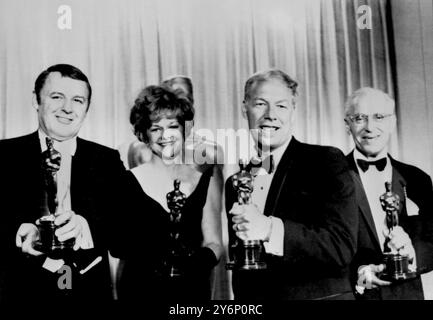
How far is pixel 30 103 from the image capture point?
2.60 metres

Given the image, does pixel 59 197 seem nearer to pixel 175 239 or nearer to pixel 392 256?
pixel 175 239

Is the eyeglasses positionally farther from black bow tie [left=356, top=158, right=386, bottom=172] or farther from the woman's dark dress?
the woman's dark dress

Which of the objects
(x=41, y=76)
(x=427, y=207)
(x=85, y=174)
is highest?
(x=41, y=76)

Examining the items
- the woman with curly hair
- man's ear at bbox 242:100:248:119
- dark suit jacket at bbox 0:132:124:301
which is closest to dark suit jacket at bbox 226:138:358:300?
the woman with curly hair

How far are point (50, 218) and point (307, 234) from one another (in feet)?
3.52

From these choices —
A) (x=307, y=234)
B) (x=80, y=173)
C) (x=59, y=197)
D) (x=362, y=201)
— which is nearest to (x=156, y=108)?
(x=80, y=173)

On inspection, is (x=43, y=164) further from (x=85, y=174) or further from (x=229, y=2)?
(x=229, y=2)

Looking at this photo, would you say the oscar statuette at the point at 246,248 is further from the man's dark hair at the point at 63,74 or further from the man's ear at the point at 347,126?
the man's dark hair at the point at 63,74

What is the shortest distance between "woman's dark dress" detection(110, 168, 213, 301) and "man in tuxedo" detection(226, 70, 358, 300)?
0.50 ft

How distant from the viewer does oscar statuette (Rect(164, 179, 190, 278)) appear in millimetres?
2482

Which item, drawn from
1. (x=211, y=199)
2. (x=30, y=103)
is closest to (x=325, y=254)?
(x=211, y=199)

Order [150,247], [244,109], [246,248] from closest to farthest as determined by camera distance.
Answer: [246,248], [150,247], [244,109]

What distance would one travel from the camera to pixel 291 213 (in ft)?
8.25

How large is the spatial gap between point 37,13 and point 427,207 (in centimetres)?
198
